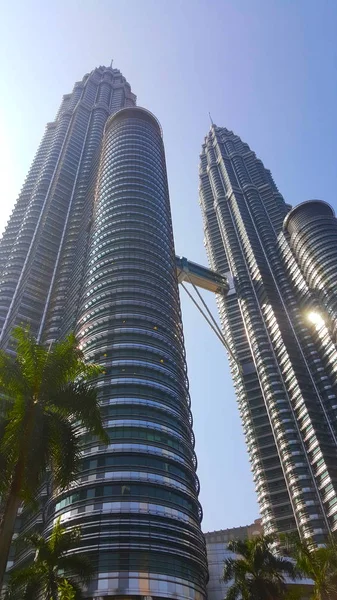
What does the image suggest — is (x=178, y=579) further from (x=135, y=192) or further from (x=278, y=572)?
(x=135, y=192)

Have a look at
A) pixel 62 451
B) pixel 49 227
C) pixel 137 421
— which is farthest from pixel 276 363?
pixel 62 451

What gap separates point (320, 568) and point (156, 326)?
48.7 m

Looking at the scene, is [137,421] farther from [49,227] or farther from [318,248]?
[49,227]

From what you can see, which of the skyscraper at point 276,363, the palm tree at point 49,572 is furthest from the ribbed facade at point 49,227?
the palm tree at point 49,572

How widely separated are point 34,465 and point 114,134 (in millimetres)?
129867

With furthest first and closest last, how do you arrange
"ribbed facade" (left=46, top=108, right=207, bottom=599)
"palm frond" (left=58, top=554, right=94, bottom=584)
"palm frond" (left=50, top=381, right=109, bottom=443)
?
"ribbed facade" (left=46, top=108, right=207, bottom=599), "palm frond" (left=58, top=554, right=94, bottom=584), "palm frond" (left=50, top=381, right=109, bottom=443)

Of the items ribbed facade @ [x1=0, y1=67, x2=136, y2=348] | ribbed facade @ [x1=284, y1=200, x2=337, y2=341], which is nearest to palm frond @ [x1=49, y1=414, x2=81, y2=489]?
ribbed facade @ [x1=0, y1=67, x2=136, y2=348]

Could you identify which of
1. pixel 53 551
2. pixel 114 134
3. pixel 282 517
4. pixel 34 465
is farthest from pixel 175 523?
pixel 114 134

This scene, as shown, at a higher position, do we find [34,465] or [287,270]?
[287,270]

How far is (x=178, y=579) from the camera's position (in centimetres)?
4991

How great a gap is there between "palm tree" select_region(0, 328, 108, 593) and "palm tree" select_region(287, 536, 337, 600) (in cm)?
1937

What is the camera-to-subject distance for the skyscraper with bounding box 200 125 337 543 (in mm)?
97625

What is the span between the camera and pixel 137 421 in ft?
206

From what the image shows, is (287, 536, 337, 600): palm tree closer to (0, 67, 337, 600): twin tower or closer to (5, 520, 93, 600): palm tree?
(5, 520, 93, 600): palm tree
